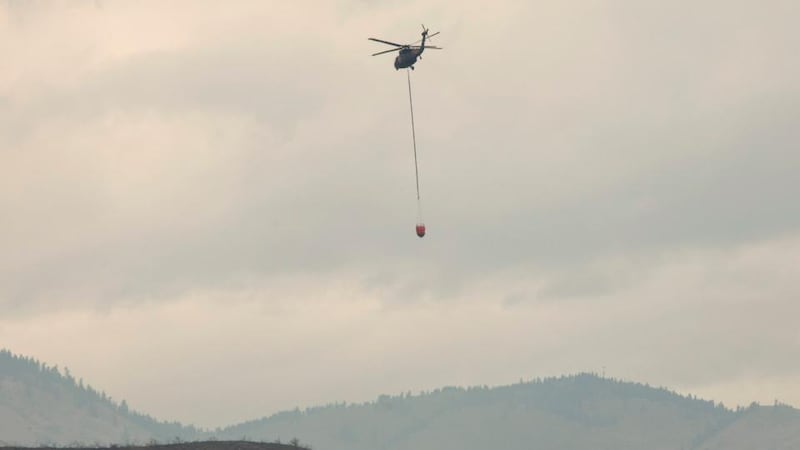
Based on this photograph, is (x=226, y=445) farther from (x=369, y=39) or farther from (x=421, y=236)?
(x=369, y=39)

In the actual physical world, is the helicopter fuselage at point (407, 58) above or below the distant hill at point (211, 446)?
above

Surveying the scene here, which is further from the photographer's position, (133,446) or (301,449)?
(301,449)

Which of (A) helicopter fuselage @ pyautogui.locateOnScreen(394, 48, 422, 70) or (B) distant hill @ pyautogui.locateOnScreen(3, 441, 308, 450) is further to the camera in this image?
(A) helicopter fuselage @ pyautogui.locateOnScreen(394, 48, 422, 70)

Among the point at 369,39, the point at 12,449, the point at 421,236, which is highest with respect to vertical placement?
the point at 369,39

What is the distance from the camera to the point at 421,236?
91.6 m

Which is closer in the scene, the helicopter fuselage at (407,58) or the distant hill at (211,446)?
the distant hill at (211,446)

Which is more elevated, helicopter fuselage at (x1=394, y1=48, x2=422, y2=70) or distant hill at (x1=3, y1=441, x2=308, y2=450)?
helicopter fuselage at (x1=394, y1=48, x2=422, y2=70)

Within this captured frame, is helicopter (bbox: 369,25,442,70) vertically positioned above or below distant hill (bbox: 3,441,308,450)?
above

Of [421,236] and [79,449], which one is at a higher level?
[421,236]

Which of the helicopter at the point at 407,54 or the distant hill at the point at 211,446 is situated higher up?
the helicopter at the point at 407,54

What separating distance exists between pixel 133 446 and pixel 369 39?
99.0 feet

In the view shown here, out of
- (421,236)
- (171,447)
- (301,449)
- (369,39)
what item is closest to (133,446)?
(171,447)

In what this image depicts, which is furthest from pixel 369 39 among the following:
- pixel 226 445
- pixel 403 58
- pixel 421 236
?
pixel 226 445

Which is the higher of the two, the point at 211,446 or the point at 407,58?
the point at 407,58
